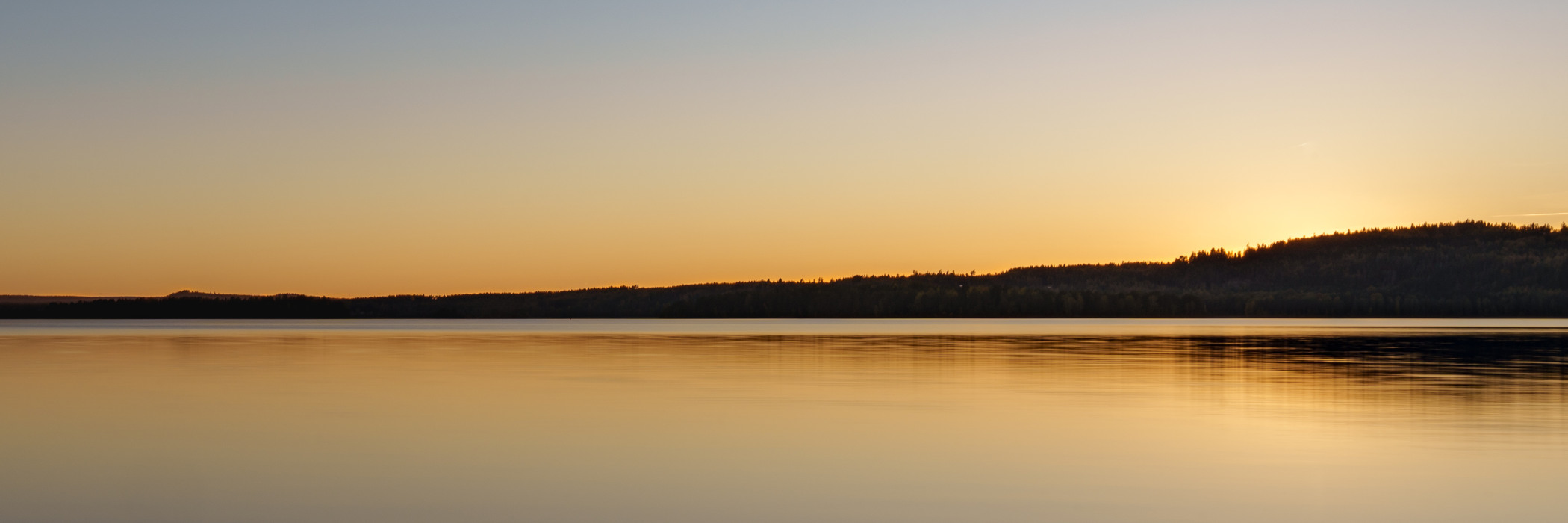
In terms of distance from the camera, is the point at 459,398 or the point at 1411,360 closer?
the point at 459,398

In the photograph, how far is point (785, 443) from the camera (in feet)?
52.8

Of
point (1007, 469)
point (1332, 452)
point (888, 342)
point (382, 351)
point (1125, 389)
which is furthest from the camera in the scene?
point (888, 342)

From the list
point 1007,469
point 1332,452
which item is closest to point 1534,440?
point 1332,452

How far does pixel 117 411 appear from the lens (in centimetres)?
2011

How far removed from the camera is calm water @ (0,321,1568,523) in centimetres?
1146

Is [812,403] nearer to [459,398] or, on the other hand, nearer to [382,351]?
[459,398]

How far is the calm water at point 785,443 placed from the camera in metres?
11.5

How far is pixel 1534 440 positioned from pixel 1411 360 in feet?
66.9

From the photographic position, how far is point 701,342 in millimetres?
54438

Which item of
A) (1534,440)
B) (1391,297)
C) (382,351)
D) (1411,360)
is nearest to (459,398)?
(1534,440)

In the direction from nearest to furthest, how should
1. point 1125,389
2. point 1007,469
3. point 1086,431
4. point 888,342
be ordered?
point 1007,469
point 1086,431
point 1125,389
point 888,342

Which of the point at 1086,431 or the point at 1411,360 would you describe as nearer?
the point at 1086,431

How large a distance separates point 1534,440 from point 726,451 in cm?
955

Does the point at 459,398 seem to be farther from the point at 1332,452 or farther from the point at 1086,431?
the point at 1332,452
